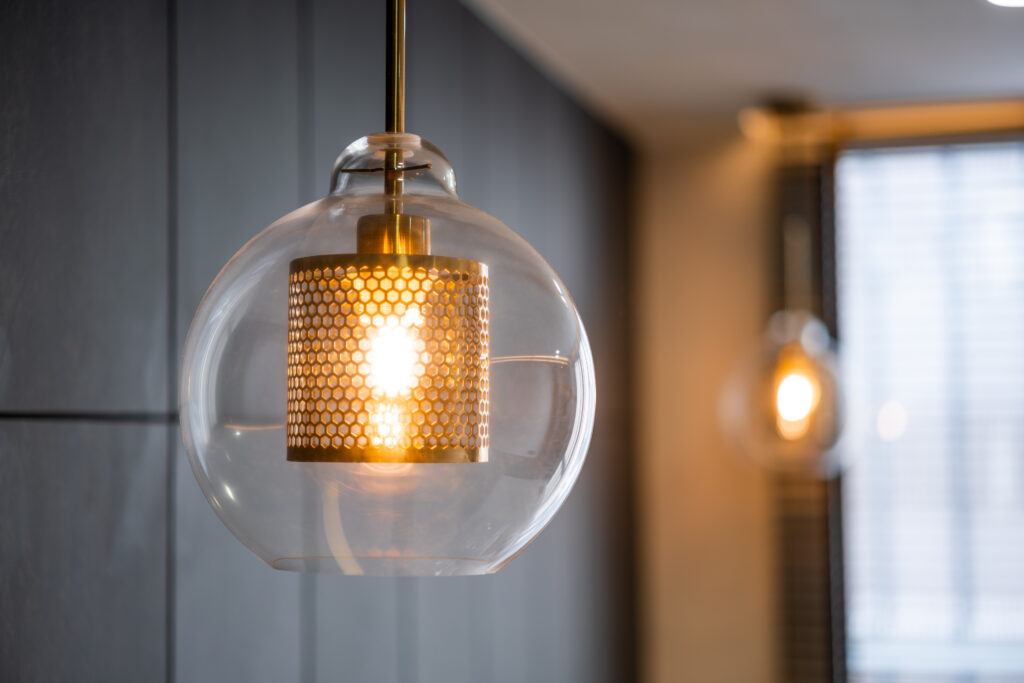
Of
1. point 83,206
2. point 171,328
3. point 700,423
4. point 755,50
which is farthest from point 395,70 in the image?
point 700,423

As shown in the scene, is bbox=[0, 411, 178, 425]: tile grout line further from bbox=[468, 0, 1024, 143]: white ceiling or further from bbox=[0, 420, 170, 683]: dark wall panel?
bbox=[468, 0, 1024, 143]: white ceiling

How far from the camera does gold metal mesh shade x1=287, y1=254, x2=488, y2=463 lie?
1.83ft

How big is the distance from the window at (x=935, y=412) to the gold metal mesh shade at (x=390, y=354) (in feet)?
9.75

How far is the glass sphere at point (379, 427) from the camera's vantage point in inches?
21.7

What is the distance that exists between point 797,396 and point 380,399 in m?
2.54

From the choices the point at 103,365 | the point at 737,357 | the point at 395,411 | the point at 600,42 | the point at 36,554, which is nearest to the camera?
the point at 395,411

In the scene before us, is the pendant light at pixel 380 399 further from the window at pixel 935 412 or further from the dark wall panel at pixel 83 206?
the window at pixel 935 412

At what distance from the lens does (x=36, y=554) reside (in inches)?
41.3

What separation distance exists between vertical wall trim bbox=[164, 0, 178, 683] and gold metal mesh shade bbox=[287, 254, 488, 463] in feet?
2.44

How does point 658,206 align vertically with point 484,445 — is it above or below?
above

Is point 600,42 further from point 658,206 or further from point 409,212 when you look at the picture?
point 409,212

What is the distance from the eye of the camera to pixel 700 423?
3588 mm

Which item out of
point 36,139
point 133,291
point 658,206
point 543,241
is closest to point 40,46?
point 36,139

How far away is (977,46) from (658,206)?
3.92ft
